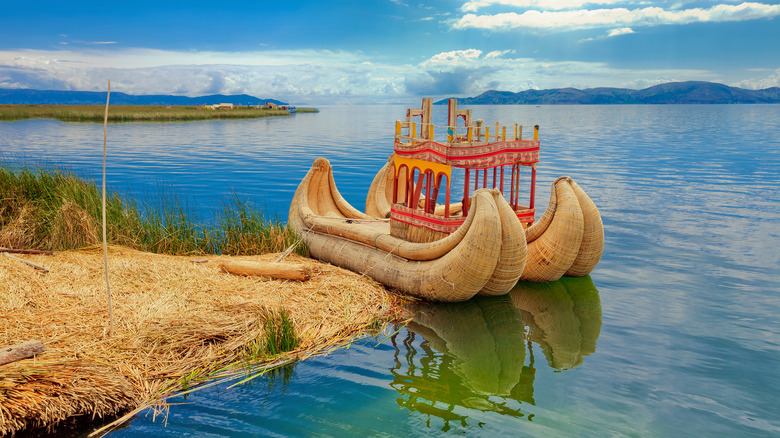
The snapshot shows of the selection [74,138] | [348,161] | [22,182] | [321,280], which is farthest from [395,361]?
[74,138]

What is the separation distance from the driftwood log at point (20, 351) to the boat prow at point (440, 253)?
473 cm

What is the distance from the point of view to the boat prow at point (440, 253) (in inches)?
292

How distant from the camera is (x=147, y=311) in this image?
260 inches

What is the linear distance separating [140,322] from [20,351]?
143 centimetres

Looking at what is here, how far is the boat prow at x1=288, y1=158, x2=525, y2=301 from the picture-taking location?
7406 mm

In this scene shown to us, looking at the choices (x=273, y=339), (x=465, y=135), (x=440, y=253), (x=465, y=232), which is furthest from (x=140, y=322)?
(x=465, y=135)

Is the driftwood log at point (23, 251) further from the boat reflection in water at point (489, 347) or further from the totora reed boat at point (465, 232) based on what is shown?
the boat reflection in water at point (489, 347)

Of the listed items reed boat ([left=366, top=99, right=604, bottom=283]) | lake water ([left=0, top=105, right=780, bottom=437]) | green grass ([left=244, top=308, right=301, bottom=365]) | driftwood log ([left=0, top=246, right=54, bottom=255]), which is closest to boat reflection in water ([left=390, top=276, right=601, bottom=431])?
lake water ([left=0, top=105, right=780, bottom=437])

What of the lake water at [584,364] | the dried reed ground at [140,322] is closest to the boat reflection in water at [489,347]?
the lake water at [584,364]

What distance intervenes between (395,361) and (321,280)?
7.38 ft

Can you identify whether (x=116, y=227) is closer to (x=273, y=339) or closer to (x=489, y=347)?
(x=273, y=339)

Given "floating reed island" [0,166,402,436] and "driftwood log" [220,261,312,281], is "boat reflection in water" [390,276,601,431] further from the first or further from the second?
"driftwood log" [220,261,312,281]

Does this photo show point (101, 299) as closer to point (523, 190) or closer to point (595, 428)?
point (595, 428)

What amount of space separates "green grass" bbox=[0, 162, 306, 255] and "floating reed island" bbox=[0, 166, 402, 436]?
3cm
